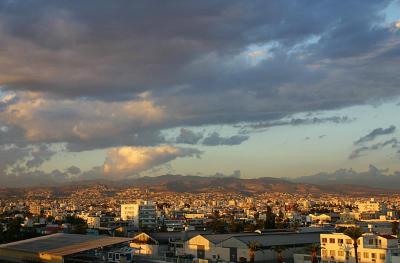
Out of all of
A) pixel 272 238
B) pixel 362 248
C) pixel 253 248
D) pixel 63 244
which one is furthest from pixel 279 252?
pixel 63 244

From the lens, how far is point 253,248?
67.9 meters

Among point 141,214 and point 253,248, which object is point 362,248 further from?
point 141,214

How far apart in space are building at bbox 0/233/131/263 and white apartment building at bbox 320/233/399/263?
74.8 ft

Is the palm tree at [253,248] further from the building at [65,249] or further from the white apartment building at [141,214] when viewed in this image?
the white apartment building at [141,214]

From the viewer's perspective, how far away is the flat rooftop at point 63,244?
71.2m

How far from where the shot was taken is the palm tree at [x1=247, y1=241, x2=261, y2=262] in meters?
67.6

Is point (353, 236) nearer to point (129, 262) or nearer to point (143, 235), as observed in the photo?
point (129, 262)

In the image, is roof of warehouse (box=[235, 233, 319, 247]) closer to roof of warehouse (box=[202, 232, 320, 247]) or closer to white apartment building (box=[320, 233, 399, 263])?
roof of warehouse (box=[202, 232, 320, 247])

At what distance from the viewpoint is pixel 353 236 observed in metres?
55.9

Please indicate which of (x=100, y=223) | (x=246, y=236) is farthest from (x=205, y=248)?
(x=100, y=223)

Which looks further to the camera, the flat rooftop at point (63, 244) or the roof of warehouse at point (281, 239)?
the roof of warehouse at point (281, 239)

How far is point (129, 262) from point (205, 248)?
43.8 ft

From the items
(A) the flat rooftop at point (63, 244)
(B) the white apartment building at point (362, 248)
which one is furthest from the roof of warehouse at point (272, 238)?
(A) the flat rooftop at point (63, 244)

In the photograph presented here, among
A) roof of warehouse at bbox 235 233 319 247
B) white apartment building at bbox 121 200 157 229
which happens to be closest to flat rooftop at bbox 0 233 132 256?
roof of warehouse at bbox 235 233 319 247
